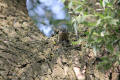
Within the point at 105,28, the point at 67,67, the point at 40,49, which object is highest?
the point at 105,28

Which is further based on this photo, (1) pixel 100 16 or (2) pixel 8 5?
(2) pixel 8 5

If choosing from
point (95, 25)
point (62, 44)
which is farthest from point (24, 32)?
point (95, 25)

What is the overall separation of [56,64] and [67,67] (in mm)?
91

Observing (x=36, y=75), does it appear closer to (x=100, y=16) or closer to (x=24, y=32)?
(x=24, y=32)

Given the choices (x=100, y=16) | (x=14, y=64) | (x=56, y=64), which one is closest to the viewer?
(x=100, y=16)

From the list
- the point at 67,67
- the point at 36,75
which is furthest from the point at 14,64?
the point at 67,67

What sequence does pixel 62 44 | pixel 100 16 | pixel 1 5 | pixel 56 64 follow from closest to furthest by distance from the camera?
pixel 100 16
pixel 56 64
pixel 62 44
pixel 1 5

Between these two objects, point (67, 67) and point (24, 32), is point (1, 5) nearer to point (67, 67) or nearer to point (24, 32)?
point (24, 32)

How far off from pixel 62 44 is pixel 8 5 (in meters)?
0.71

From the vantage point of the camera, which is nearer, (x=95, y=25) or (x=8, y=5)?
(x=95, y=25)

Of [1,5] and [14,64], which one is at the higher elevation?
[1,5]

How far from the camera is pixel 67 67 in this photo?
1.78 meters

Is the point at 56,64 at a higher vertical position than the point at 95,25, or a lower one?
lower

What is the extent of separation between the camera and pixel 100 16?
4.10 ft
